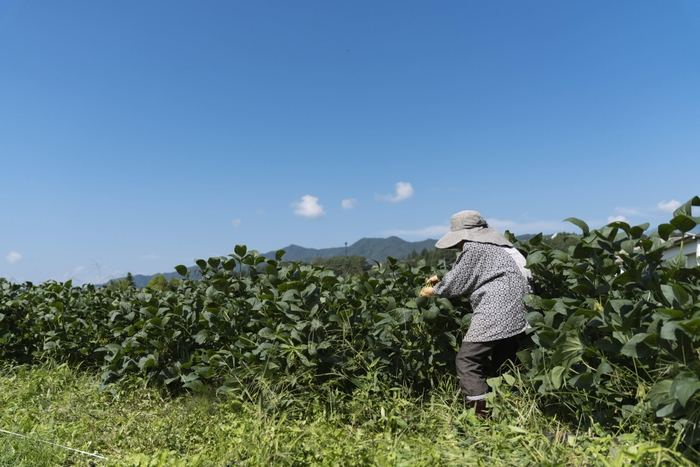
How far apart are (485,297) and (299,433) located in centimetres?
150

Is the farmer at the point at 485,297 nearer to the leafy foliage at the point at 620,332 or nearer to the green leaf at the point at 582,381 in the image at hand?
the leafy foliage at the point at 620,332

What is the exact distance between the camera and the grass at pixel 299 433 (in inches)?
103

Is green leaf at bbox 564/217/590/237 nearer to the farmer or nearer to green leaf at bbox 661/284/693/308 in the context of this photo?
the farmer

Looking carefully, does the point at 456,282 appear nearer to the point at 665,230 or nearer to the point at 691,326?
the point at 665,230

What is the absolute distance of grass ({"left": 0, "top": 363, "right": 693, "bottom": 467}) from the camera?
2605 millimetres

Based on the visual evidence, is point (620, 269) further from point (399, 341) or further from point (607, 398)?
point (399, 341)

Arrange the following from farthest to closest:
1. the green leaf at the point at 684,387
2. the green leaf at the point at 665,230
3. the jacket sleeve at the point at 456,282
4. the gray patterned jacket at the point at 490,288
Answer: the jacket sleeve at the point at 456,282 < the gray patterned jacket at the point at 490,288 < the green leaf at the point at 665,230 < the green leaf at the point at 684,387

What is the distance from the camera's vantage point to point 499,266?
349cm

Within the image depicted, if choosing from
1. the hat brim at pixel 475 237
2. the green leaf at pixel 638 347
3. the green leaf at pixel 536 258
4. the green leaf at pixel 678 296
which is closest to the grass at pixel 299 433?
the green leaf at pixel 638 347

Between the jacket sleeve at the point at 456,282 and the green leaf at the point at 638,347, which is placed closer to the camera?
the green leaf at the point at 638,347

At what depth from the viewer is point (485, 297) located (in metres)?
3.45

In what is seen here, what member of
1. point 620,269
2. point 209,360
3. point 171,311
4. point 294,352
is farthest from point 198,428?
point 620,269

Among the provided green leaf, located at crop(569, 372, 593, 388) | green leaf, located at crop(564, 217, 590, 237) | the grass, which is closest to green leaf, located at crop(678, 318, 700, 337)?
the grass

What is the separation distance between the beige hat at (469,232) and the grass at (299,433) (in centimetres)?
105
